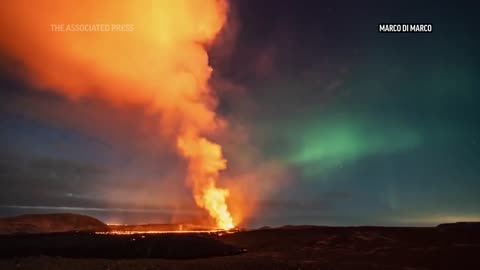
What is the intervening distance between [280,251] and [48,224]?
11007 cm

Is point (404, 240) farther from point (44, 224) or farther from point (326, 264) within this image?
point (44, 224)

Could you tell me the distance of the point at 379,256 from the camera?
51625 millimetres

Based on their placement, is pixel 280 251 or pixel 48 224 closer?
pixel 280 251

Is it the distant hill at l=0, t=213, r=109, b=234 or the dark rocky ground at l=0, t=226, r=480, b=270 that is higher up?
the distant hill at l=0, t=213, r=109, b=234

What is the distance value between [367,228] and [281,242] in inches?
933

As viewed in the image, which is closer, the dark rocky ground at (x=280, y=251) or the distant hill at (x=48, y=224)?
the dark rocky ground at (x=280, y=251)

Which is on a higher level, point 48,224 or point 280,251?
point 48,224

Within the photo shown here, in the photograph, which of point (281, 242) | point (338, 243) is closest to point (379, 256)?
point (338, 243)

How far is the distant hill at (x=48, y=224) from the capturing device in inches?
4835

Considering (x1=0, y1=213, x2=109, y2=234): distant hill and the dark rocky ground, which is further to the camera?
(x1=0, y1=213, x2=109, y2=234): distant hill

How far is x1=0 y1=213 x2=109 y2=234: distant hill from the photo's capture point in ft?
403

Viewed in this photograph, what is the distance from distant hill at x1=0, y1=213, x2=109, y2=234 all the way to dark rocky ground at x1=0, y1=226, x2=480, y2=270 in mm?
64712

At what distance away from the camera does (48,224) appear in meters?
138

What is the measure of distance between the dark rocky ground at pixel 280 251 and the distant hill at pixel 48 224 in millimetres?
64712
